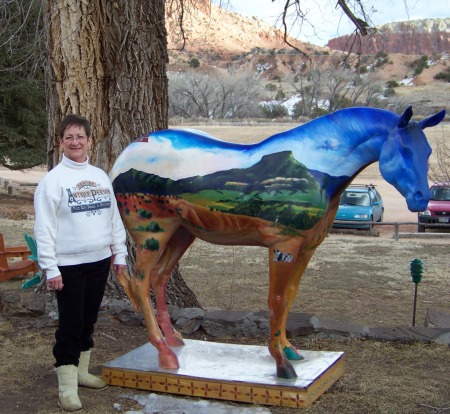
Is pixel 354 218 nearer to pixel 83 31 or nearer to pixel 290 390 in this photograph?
pixel 83 31

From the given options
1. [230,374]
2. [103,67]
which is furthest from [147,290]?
[103,67]

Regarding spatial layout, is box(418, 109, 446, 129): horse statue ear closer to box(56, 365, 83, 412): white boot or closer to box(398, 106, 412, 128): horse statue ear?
box(398, 106, 412, 128): horse statue ear

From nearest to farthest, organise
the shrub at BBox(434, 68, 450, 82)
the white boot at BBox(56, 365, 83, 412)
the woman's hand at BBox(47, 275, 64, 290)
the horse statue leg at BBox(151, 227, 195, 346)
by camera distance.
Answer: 1. the woman's hand at BBox(47, 275, 64, 290)
2. the white boot at BBox(56, 365, 83, 412)
3. the horse statue leg at BBox(151, 227, 195, 346)
4. the shrub at BBox(434, 68, 450, 82)

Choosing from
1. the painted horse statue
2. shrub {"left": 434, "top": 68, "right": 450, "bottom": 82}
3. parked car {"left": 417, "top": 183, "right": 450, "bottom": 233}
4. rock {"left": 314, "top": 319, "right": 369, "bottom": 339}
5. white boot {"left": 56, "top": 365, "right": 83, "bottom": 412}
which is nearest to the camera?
the painted horse statue

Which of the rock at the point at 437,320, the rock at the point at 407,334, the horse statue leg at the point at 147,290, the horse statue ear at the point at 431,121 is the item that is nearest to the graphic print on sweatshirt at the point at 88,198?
the horse statue leg at the point at 147,290

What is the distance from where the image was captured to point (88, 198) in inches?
158

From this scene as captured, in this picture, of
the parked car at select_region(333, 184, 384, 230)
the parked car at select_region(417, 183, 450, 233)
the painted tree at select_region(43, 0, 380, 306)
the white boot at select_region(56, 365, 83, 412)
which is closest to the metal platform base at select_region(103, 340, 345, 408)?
the white boot at select_region(56, 365, 83, 412)

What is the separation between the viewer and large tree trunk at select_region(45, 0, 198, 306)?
20.7 feet

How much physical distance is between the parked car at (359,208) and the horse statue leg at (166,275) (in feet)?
37.7

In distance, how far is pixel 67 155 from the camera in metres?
4.05

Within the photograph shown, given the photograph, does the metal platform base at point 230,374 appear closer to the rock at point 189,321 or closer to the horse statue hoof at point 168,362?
the horse statue hoof at point 168,362

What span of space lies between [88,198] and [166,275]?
1098mm

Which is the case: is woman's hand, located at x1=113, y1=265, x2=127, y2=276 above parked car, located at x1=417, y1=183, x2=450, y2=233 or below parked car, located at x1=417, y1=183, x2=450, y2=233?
above

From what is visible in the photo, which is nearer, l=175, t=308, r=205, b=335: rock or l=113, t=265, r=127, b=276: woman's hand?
l=113, t=265, r=127, b=276: woman's hand
